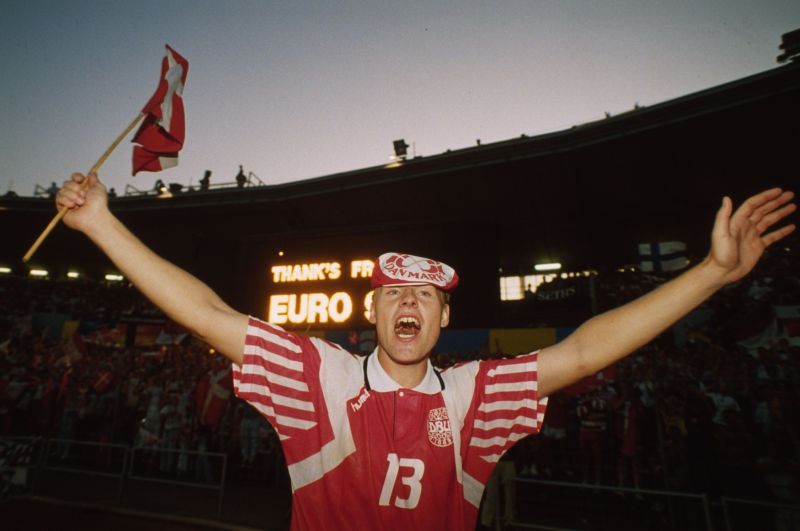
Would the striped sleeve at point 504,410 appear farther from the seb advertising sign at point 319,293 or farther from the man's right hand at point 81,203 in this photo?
the seb advertising sign at point 319,293

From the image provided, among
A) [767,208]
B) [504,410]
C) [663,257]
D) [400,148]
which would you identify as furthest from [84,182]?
[400,148]

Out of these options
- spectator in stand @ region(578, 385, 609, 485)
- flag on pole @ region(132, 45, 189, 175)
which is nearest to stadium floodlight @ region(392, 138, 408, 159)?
spectator in stand @ region(578, 385, 609, 485)

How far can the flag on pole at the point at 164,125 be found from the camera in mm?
2832

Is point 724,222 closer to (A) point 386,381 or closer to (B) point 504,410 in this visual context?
(B) point 504,410

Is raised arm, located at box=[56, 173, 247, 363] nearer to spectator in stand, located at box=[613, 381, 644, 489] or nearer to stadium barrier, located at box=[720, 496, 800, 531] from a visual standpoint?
stadium barrier, located at box=[720, 496, 800, 531]

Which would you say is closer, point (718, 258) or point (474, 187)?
point (718, 258)

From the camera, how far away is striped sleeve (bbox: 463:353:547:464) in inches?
81.6

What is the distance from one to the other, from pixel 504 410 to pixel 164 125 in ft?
8.82

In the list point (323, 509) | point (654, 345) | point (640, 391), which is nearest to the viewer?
point (323, 509)

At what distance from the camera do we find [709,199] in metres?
13.1

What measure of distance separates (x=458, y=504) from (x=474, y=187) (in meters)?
12.4

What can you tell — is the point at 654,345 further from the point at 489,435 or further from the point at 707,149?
the point at 489,435

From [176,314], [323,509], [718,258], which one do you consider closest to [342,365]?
[323,509]

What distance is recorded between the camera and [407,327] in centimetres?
209
